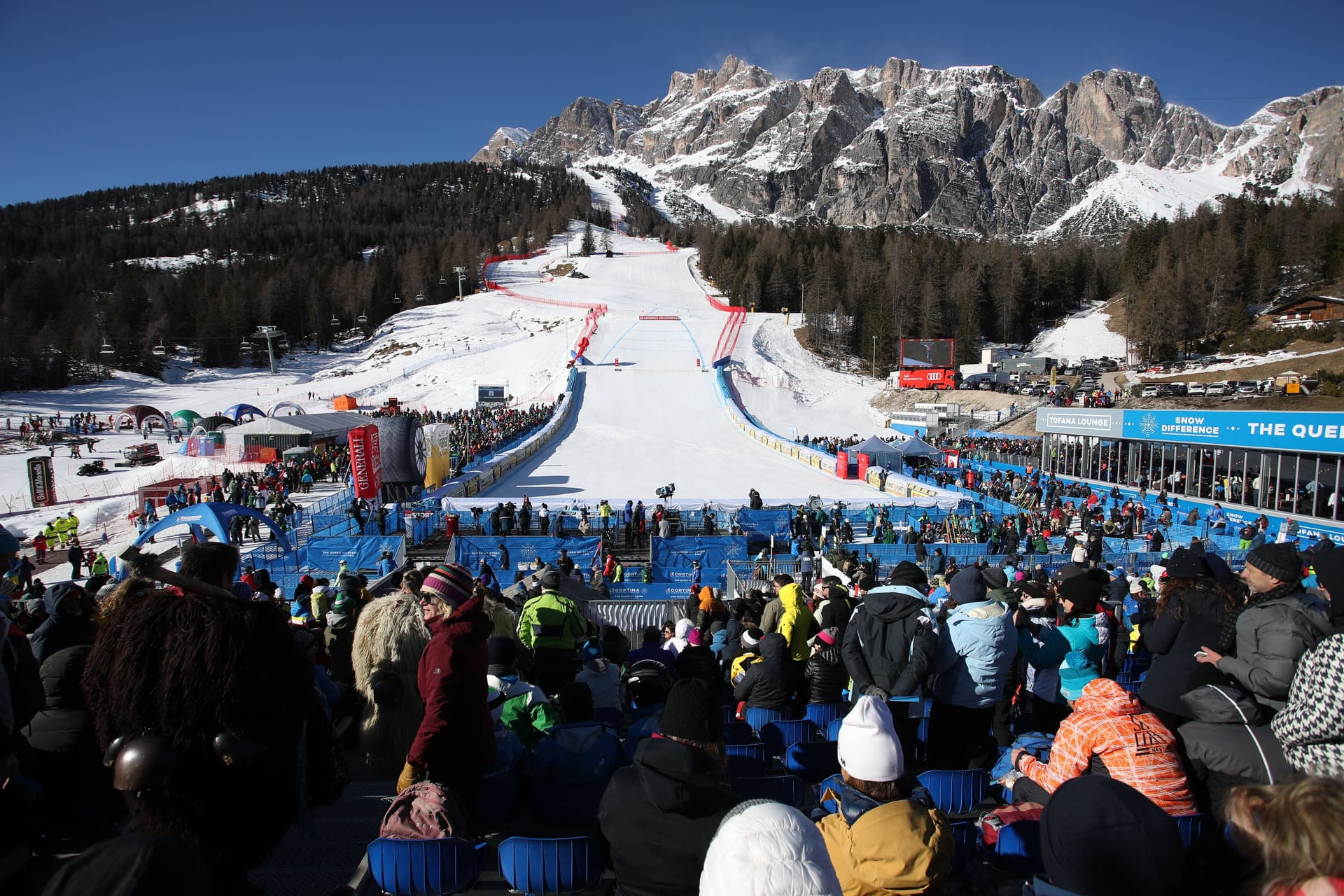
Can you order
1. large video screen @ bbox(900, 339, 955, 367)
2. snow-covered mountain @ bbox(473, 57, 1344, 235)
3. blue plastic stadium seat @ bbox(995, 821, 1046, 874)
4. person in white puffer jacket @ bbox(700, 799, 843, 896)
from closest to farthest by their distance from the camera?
person in white puffer jacket @ bbox(700, 799, 843, 896)
blue plastic stadium seat @ bbox(995, 821, 1046, 874)
large video screen @ bbox(900, 339, 955, 367)
snow-covered mountain @ bbox(473, 57, 1344, 235)

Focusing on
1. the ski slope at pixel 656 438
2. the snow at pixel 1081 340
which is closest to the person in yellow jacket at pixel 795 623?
the ski slope at pixel 656 438

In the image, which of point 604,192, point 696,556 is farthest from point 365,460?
point 604,192

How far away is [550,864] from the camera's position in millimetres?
2510

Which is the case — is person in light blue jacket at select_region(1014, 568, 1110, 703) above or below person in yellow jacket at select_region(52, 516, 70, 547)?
above

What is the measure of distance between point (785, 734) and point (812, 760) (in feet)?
1.41

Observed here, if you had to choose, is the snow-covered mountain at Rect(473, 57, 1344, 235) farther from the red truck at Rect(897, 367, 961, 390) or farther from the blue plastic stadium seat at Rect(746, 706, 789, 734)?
the blue plastic stadium seat at Rect(746, 706, 789, 734)

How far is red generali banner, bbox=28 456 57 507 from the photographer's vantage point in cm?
2106

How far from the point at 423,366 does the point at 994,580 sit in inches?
1980

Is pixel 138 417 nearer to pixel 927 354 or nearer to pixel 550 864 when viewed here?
pixel 550 864

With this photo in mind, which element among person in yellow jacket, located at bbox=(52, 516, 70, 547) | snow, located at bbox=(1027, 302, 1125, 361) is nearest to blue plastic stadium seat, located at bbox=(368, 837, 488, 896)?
person in yellow jacket, located at bbox=(52, 516, 70, 547)

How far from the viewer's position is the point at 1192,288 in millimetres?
50406

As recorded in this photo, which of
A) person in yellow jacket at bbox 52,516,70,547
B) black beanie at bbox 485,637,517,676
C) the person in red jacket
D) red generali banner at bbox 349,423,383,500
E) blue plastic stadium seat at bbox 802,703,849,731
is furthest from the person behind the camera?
red generali banner at bbox 349,423,383,500

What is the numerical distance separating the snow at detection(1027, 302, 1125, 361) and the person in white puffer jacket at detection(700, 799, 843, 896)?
2569 inches

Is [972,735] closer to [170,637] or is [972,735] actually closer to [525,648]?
[525,648]
